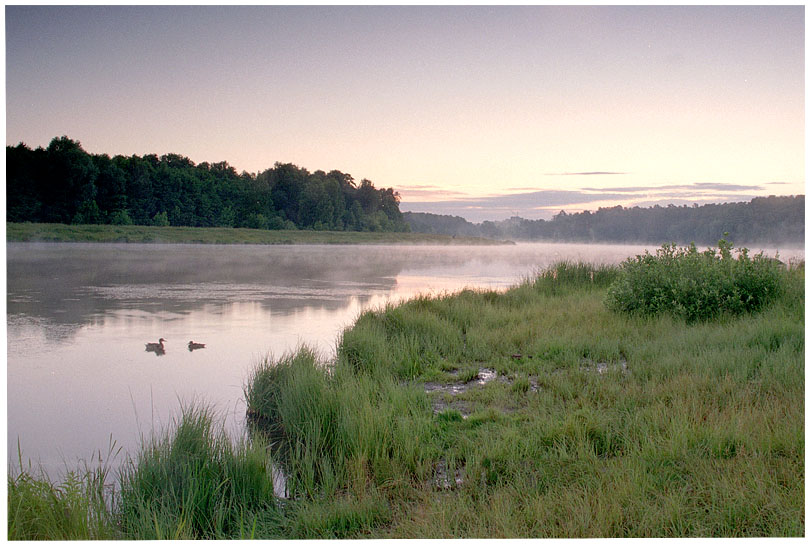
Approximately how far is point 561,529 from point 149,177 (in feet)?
54.6

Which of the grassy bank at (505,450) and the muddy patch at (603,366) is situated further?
the muddy patch at (603,366)

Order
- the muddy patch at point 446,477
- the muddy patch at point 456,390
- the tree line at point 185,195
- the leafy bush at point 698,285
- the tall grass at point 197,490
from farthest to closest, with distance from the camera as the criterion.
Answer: the tree line at point 185,195 < the leafy bush at point 698,285 < the muddy patch at point 456,390 < the muddy patch at point 446,477 < the tall grass at point 197,490

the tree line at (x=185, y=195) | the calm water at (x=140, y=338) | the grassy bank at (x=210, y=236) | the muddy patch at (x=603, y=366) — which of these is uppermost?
the tree line at (x=185, y=195)

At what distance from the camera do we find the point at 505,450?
324cm

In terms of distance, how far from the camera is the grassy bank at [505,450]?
255cm

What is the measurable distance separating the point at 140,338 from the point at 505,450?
5635mm

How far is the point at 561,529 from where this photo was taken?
8.09ft

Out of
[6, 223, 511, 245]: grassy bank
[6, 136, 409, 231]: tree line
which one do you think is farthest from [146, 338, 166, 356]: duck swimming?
[6, 223, 511, 245]: grassy bank

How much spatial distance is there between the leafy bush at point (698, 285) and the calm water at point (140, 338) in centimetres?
57

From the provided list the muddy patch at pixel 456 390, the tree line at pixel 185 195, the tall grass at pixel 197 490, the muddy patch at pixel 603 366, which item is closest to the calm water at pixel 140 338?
Answer: the tall grass at pixel 197 490

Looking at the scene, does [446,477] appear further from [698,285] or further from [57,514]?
[698,285]

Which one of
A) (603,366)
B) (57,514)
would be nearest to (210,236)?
(603,366)

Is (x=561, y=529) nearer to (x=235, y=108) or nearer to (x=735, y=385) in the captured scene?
(x=735, y=385)

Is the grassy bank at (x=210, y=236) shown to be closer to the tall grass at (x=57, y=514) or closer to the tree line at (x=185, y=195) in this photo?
the tree line at (x=185, y=195)
